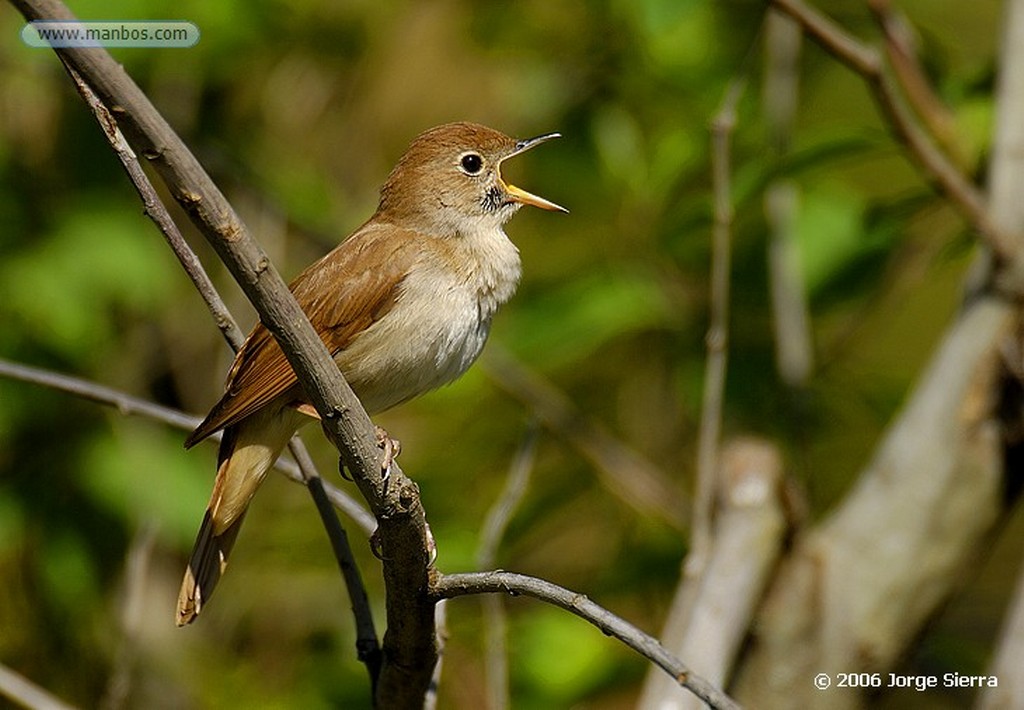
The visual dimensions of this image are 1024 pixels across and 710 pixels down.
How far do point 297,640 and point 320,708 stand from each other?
1.17m

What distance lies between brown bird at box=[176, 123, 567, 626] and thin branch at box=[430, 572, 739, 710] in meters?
0.79

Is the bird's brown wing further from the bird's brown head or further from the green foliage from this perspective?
the green foliage

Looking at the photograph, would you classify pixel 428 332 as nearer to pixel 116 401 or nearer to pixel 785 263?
pixel 116 401

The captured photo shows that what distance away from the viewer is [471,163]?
3359mm

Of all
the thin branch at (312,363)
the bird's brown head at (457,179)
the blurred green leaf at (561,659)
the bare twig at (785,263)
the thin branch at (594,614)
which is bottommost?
the thin branch at (594,614)

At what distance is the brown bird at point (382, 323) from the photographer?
2.76 metres

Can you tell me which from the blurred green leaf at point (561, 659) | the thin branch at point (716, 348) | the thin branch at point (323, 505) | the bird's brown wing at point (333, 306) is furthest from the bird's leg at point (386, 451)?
the blurred green leaf at point (561, 659)

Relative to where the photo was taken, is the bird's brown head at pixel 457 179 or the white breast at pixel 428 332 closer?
the white breast at pixel 428 332

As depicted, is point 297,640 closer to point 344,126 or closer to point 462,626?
point 462,626

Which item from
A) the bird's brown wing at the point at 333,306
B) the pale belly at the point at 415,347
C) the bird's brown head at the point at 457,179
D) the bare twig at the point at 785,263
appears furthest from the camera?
the bare twig at the point at 785,263

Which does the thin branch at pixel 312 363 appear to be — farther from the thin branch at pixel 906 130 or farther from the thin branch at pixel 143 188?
the thin branch at pixel 906 130

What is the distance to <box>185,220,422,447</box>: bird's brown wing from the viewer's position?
273cm

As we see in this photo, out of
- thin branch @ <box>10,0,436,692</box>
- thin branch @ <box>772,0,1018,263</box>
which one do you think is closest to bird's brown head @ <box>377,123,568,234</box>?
thin branch @ <box>772,0,1018,263</box>

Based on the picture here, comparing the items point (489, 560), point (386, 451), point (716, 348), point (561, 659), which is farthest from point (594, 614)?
point (561, 659)
